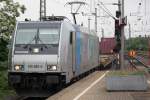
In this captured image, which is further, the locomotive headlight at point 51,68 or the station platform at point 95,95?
the locomotive headlight at point 51,68

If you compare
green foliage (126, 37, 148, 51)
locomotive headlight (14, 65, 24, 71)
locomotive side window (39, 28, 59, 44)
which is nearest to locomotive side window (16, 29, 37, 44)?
locomotive side window (39, 28, 59, 44)

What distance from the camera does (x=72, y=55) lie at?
2448 centimetres

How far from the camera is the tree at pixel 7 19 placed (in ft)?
115

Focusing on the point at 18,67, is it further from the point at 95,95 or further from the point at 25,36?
the point at 95,95

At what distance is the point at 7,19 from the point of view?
115 ft

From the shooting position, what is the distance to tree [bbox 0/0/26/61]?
1374 inches

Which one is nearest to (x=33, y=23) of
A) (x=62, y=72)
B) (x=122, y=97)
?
(x=62, y=72)

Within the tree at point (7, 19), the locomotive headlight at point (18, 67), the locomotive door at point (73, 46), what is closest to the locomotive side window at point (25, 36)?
the locomotive headlight at point (18, 67)

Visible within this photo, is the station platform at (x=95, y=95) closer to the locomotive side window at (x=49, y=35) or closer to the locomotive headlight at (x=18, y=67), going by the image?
the locomotive headlight at (x=18, y=67)

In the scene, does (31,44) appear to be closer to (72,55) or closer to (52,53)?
(52,53)

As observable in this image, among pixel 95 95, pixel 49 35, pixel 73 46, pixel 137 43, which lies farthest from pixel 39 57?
pixel 137 43

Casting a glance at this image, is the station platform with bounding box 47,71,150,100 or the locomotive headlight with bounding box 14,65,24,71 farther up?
the locomotive headlight with bounding box 14,65,24,71

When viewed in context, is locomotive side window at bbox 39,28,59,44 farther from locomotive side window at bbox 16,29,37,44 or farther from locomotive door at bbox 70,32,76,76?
locomotive door at bbox 70,32,76,76

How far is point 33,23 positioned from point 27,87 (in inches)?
112
